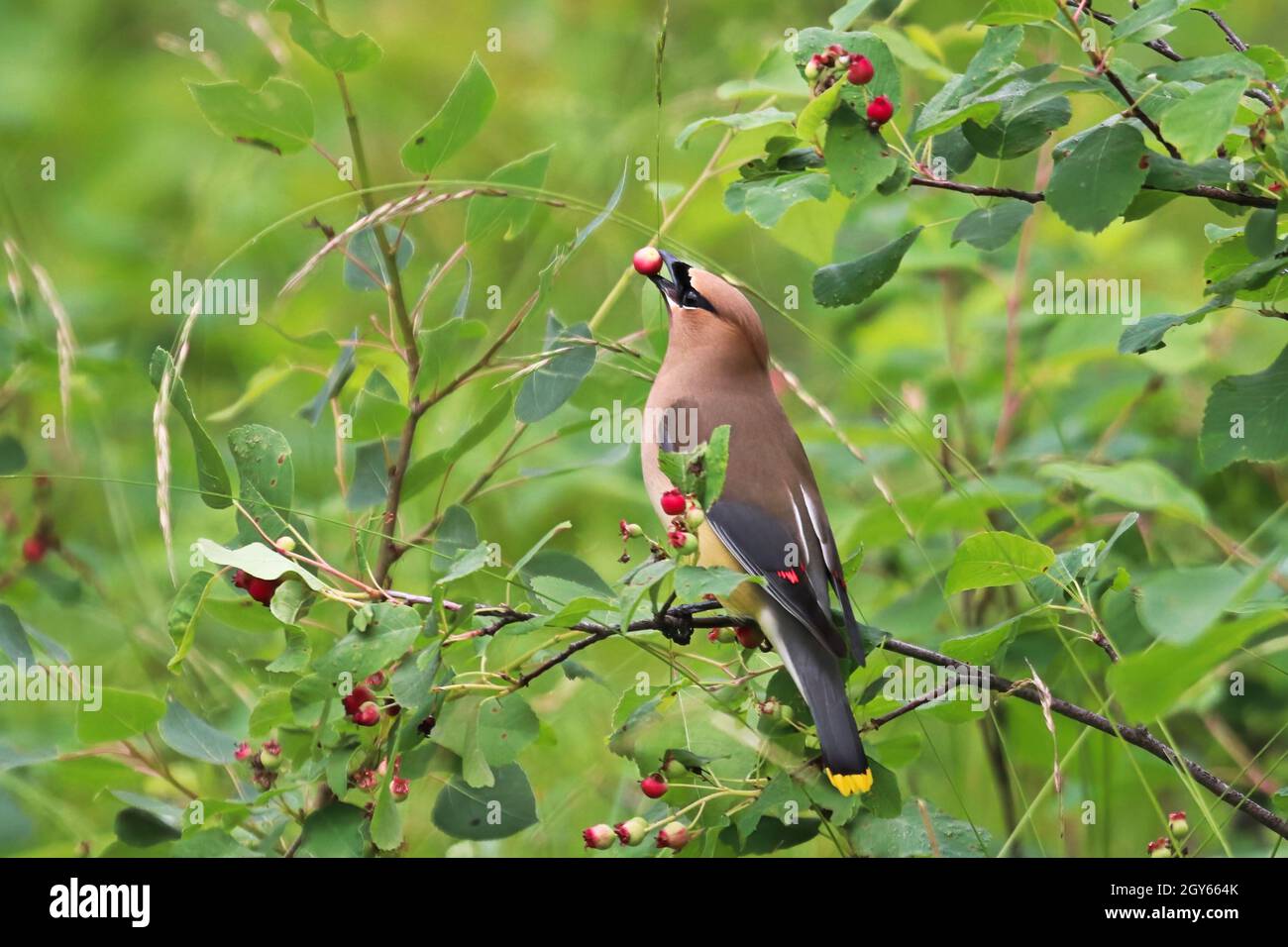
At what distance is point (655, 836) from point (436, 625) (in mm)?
487

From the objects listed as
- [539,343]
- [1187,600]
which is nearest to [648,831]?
[1187,600]

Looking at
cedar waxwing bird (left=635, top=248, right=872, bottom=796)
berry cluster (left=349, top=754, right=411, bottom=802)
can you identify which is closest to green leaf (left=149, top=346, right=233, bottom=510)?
berry cluster (left=349, top=754, right=411, bottom=802)

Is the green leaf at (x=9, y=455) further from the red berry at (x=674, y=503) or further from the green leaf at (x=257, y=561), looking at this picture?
the red berry at (x=674, y=503)

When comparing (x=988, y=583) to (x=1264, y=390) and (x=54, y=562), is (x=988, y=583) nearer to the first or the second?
(x=1264, y=390)

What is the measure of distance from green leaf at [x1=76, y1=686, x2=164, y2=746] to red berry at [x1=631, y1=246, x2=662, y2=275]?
1.17 meters

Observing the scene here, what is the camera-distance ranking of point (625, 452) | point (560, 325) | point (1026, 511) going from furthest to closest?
point (1026, 511) < point (625, 452) < point (560, 325)

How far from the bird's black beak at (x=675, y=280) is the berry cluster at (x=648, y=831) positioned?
126 centimetres

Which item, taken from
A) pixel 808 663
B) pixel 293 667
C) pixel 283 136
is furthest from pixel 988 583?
pixel 283 136

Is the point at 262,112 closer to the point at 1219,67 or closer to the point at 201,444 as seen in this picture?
the point at 201,444

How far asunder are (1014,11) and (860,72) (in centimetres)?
22

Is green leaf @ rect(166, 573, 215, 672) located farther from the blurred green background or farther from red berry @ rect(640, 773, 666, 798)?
red berry @ rect(640, 773, 666, 798)

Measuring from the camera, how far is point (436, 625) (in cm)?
212

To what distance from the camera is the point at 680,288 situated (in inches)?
128
